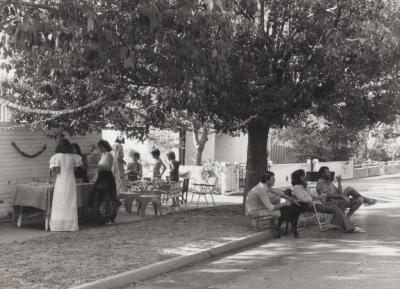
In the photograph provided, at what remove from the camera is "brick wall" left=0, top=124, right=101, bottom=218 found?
1343cm

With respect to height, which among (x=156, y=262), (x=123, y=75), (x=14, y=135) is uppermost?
(x=123, y=75)

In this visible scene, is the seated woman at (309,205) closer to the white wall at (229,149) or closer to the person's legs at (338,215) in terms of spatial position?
the person's legs at (338,215)

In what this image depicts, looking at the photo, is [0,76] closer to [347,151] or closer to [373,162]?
[347,151]

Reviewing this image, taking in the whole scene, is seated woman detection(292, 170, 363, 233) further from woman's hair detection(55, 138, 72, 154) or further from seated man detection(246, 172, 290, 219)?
woman's hair detection(55, 138, 72, 154)

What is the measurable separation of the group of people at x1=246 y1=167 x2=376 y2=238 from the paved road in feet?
Result: 1.26

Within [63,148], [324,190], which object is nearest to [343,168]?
[324,190]

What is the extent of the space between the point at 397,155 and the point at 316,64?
33683 mm

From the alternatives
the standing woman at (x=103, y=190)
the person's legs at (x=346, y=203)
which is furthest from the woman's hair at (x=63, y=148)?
the person's legs at (x=346, y=203)

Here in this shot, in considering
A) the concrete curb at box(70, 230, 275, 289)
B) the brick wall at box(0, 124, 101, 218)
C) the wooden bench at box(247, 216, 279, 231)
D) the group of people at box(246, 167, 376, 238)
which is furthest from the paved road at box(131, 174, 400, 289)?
the brick wall at box(0, 124, 101, 218)

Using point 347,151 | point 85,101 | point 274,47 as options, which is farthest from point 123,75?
point 347,151

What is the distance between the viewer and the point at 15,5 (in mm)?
8055

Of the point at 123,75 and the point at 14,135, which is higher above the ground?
the point at 123,75

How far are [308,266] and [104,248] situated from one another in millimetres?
3195

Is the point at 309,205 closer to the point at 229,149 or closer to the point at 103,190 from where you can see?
the point at 103,190
